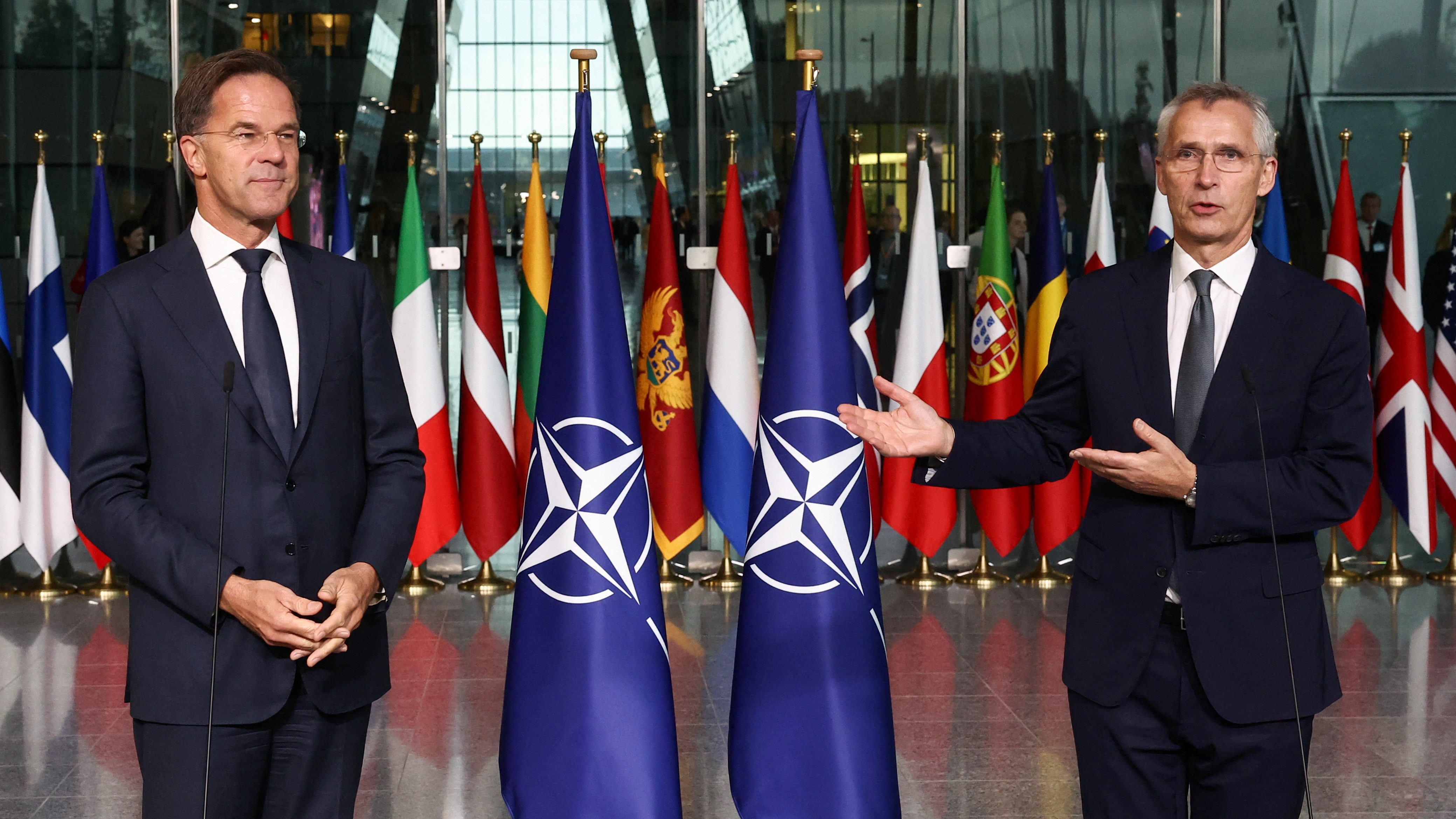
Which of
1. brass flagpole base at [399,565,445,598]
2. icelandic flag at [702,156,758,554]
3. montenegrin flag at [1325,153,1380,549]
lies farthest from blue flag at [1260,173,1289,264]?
brass flagpole base at [399,565,445,598]

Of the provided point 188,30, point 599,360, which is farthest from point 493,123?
point 599,360

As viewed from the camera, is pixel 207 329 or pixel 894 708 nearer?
pixel 207 329

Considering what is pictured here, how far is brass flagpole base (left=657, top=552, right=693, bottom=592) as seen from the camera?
6725 mm

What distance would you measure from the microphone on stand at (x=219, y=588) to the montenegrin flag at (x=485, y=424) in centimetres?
449

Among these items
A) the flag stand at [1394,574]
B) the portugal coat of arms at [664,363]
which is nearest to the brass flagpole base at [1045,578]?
the flag stand at [1394,574]

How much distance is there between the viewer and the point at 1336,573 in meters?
6.81

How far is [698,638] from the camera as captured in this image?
5703 mm

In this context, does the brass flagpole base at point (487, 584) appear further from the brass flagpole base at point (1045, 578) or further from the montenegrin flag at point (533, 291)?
the brass flagpole base at point (1045, 578)

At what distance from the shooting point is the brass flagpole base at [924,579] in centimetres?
680

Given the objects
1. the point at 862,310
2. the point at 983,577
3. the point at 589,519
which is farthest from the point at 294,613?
the point at 983,577

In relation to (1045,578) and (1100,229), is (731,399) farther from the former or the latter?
(1100,229)

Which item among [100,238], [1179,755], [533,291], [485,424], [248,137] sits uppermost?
[100,238]

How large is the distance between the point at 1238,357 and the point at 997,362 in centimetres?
453

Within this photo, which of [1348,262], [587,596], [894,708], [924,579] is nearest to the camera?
[587,596]
